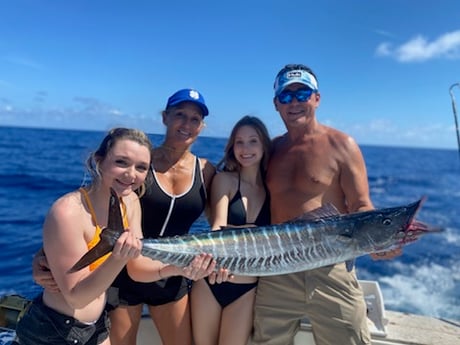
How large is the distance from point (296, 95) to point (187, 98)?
0.86 metres

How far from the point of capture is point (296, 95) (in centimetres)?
287

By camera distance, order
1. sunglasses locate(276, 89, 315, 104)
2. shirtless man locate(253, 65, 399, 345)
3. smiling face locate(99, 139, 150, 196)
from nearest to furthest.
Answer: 1. smiling face locate(99, 139, 150, 196)
2. shirtless man locate(253, 65, 399, 345)
3. sunglasses locate(276, 89, 315, 104)

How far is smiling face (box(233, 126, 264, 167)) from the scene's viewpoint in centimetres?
275

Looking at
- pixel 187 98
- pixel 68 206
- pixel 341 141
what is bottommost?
pixel 68 206

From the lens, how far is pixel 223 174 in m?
2.74

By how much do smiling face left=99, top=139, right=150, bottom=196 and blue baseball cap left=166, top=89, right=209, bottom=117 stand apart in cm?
67

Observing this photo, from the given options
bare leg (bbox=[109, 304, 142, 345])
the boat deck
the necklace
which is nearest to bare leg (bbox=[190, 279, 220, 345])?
bare leg (bbox=[109, 304, 142, 345])

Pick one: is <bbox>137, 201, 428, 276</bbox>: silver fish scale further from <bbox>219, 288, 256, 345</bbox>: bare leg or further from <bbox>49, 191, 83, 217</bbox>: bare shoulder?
<bbox>49, 191, 83, 217</bbox>: bare shoulder

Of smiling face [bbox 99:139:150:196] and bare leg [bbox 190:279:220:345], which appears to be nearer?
smiling face [bbox 99:139:150:196]

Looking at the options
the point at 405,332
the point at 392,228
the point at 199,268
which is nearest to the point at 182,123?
the point at 199,268

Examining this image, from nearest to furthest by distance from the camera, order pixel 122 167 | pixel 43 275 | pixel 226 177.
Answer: pixel 43 275, pixel 122 167, pixel 226 177

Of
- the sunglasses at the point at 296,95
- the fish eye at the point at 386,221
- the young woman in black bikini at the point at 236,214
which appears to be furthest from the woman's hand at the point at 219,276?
the sunglasses at the point at 296,95

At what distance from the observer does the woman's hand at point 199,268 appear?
2.19 m

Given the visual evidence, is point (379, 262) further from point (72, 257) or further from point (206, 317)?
point (72, 257)
